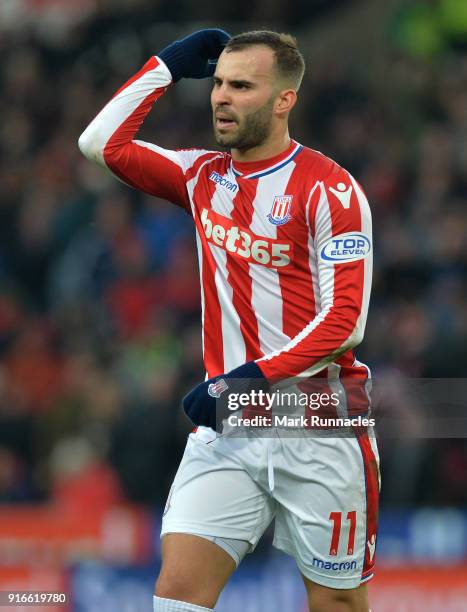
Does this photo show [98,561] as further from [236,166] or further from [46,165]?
[46,165]

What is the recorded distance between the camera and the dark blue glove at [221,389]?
429cm

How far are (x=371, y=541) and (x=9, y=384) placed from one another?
525 cm

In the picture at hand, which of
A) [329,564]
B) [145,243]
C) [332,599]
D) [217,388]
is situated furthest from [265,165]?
[145,243]

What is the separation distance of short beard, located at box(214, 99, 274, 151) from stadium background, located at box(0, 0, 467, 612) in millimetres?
3350

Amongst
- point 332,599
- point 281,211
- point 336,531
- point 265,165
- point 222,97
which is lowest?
point 332,599

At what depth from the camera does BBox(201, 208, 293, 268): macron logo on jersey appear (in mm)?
4484

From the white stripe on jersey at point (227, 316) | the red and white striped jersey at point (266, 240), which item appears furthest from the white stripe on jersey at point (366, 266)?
the white stripe on jersey at point (227, 316)

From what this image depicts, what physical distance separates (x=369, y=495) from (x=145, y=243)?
5.54 meters

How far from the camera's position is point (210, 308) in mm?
4625

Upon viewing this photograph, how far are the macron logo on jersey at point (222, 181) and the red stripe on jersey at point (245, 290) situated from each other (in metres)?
0.08

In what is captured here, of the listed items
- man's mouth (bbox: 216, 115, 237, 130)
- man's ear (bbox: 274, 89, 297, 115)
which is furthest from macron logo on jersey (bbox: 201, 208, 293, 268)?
man's ear (bbox: 274, 89, 297, 115)

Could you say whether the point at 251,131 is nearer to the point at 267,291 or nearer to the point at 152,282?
the point at 267,291

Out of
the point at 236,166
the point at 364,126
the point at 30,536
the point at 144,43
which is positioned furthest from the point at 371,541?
the point at 144,43

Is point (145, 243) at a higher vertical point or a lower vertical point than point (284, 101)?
lower
